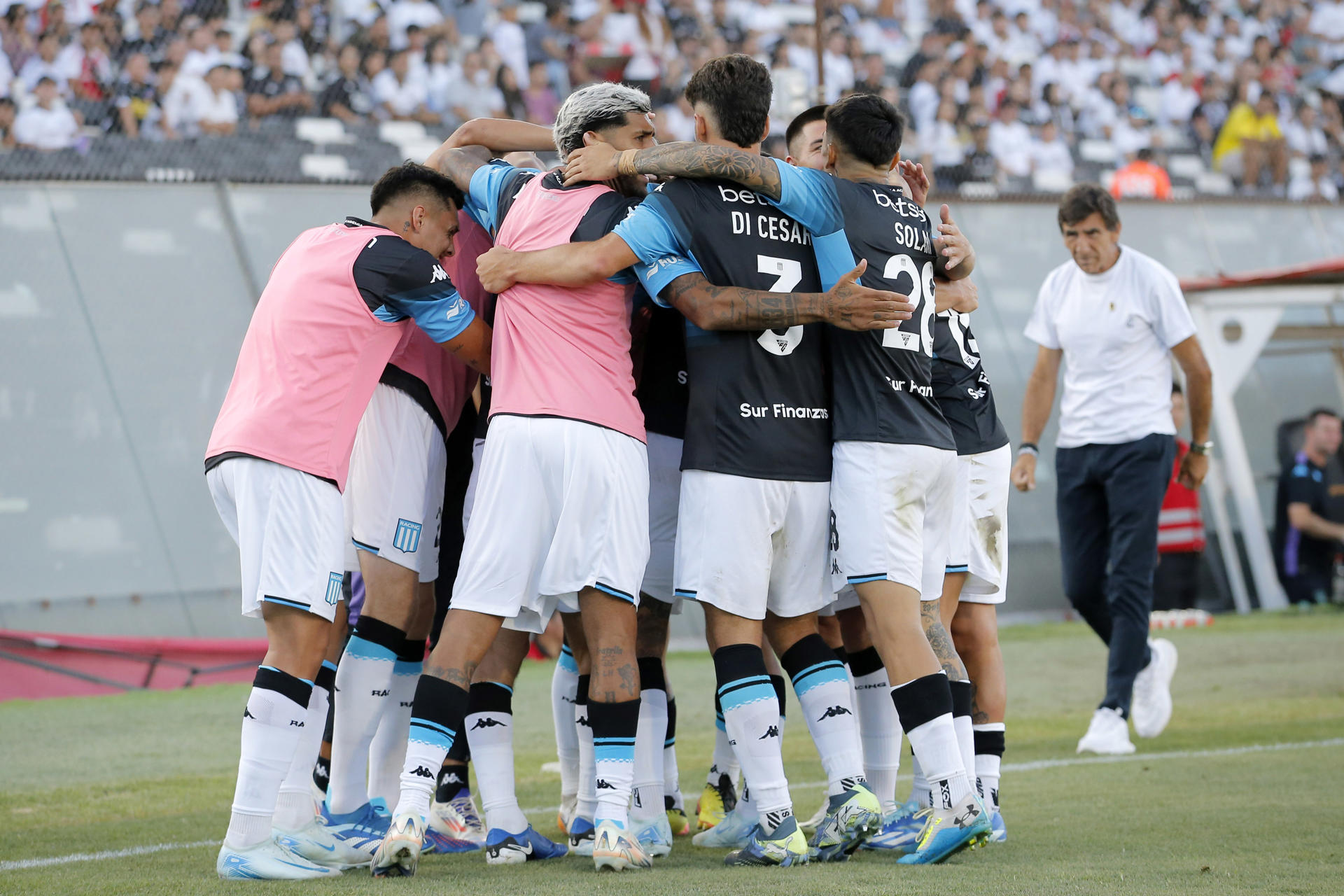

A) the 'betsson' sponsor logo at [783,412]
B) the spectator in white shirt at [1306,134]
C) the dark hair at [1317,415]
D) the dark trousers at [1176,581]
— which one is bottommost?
the dark trousers at [1176,581]

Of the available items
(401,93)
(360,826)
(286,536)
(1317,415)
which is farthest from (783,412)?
(1317,415)

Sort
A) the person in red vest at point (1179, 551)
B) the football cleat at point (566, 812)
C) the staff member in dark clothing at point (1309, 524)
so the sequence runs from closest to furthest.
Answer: the football cleat at point (566, 812)
the person in red vest at point (1179, 551)
the staff member in dark clothing at point (1309, 524)

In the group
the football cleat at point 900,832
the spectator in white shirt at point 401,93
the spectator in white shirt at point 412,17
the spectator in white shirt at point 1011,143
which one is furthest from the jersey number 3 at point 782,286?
the spectator in white shirt at point 1011,143

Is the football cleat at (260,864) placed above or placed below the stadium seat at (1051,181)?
below

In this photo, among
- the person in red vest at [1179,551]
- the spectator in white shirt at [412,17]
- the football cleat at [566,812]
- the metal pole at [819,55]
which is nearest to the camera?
the football cleat at [566,812]

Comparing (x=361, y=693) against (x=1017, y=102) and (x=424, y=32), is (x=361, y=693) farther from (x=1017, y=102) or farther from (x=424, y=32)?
(x=1017, y=102)

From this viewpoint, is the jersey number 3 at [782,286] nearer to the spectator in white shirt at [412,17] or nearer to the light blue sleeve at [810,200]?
the light blue sleeve at [810,200]

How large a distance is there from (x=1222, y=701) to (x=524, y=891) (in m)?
5.84

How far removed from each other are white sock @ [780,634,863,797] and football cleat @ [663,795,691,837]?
822 mm

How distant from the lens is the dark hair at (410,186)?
15.1 feet

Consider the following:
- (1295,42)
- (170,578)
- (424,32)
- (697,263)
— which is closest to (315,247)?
(697,263)

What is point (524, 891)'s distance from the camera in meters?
3.67

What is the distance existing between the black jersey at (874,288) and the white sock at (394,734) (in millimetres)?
1656

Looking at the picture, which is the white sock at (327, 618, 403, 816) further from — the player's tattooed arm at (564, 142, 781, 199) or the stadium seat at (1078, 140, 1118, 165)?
the stadium seat at (1078, 140, 1118, 165)
